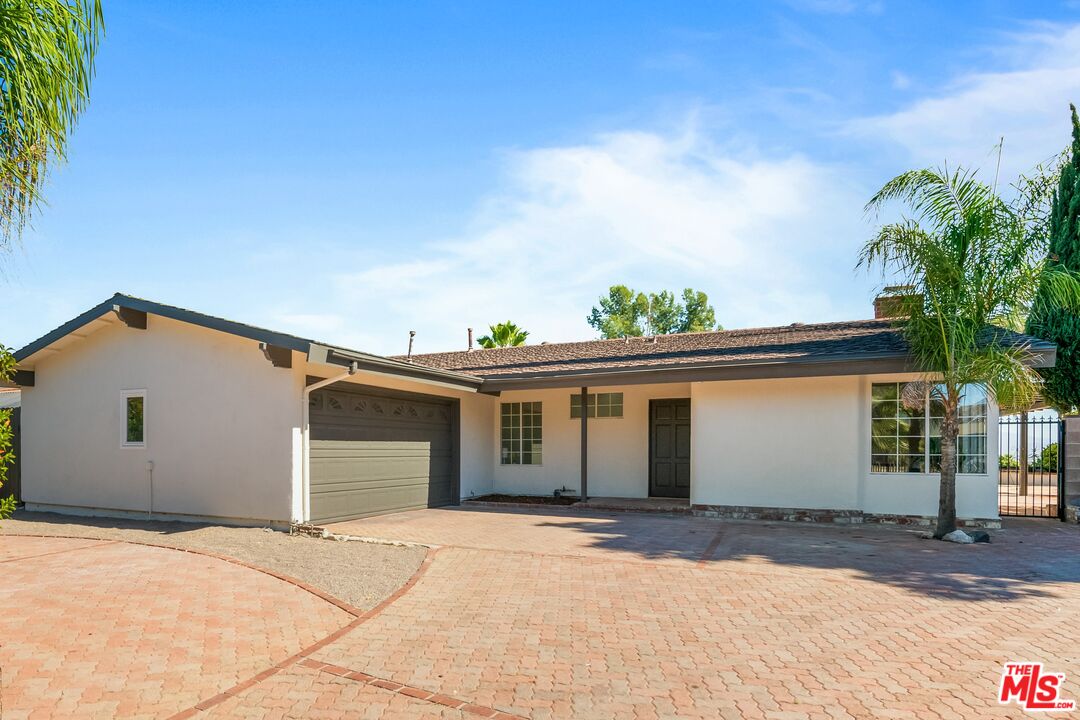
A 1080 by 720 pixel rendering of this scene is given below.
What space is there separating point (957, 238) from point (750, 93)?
12.8 feet

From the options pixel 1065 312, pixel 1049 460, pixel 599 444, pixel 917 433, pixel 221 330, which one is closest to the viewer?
pixel 221 330

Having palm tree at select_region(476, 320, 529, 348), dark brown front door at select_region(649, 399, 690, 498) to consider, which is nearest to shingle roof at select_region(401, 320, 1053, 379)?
dark brown front door at select_region(649, 399, 690, 498)

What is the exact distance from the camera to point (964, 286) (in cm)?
1027

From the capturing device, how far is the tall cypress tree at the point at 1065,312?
15727 mm

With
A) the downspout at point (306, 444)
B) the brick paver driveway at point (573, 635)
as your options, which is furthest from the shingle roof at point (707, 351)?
the downspout at point (306, 444)

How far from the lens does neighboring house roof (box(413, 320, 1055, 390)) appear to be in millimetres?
11406

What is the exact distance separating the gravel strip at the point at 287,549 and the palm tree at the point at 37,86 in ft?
14.9

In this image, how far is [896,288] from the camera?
10953mm

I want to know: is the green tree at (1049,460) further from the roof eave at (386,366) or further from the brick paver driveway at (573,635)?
the roof eave at (386,366)

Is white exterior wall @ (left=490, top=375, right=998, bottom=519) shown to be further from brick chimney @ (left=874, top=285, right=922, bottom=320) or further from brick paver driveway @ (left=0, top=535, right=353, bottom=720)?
brick paver driveway @ (left=0, top=535, right=353, bottom=720)

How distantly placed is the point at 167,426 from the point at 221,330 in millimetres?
2335

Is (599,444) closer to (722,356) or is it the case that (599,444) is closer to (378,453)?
(722,356)

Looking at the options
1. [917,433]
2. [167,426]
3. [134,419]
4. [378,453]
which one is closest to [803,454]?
[917,433]

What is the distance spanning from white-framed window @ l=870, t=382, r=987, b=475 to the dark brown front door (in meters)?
3.80
